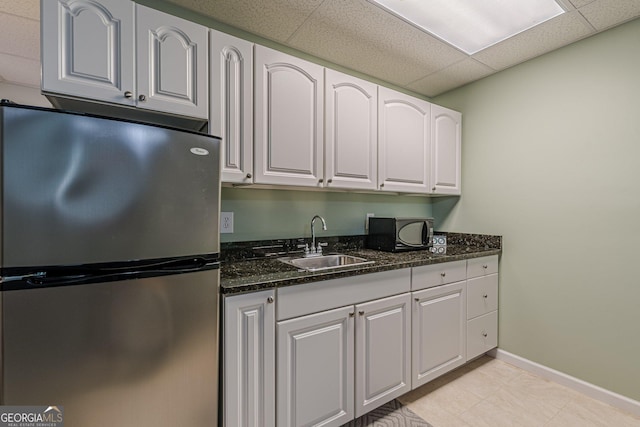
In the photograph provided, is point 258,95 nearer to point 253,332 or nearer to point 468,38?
point 253,332

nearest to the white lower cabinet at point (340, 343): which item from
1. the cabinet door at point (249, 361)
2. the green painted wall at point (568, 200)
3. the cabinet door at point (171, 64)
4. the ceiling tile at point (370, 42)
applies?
the cabinet door at point (249, 361)

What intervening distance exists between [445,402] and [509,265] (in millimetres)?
1157

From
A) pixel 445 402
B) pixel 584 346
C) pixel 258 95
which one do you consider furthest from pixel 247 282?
pixel 584 346

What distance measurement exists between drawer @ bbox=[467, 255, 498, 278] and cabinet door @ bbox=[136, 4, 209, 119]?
200 centimetres

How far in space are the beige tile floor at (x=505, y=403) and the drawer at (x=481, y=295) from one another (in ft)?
1.49

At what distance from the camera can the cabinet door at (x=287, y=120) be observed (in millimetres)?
1555

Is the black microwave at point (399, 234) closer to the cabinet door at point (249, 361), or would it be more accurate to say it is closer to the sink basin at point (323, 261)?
the sink basin at point (323, 261)

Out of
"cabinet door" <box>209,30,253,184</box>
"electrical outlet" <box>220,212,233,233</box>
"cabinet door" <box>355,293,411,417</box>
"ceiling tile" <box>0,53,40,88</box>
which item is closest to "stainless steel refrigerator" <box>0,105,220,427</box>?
"cabinet door" <box>209,30,253,184</box>

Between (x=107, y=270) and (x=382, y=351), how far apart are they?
138 cm

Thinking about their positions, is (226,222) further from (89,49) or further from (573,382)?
(573,382)

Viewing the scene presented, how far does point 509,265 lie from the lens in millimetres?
2270

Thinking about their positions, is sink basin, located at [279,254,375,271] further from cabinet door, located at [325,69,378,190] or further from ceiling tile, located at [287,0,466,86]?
ceiling tile, located at [287,0,466,86]

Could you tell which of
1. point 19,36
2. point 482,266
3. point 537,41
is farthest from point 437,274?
point 19,36

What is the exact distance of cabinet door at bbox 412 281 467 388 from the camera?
69.9 inches
